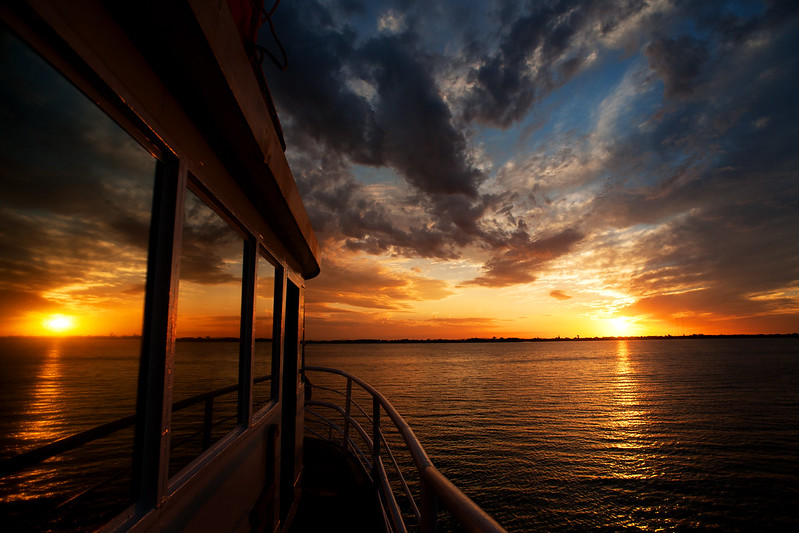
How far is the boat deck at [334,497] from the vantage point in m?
3.75

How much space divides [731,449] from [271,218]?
64.2 ft

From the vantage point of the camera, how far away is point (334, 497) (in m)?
4.43

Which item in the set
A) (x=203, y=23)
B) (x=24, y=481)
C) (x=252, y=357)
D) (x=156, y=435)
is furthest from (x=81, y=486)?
(x=203, y=23)

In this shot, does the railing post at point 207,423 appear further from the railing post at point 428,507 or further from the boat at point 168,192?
the railing post at point 428,507

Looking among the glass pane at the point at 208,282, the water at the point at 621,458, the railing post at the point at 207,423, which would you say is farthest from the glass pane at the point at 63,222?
the water at the point at 621,458

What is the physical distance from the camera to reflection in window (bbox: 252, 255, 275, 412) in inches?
110

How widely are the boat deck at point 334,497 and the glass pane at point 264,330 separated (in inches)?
54.6

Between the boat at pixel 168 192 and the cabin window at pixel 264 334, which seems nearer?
the boat at pixel 168 192

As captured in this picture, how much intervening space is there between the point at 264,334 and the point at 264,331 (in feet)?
0.15

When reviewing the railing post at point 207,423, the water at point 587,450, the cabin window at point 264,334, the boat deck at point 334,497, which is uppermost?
the cabin window at point 264,334

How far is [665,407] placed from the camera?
953 inches

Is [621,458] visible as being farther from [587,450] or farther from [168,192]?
[168,192]

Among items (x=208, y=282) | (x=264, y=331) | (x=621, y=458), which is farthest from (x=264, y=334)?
(x=621, y=458)

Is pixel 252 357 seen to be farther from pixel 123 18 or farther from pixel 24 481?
pixel 24 481
